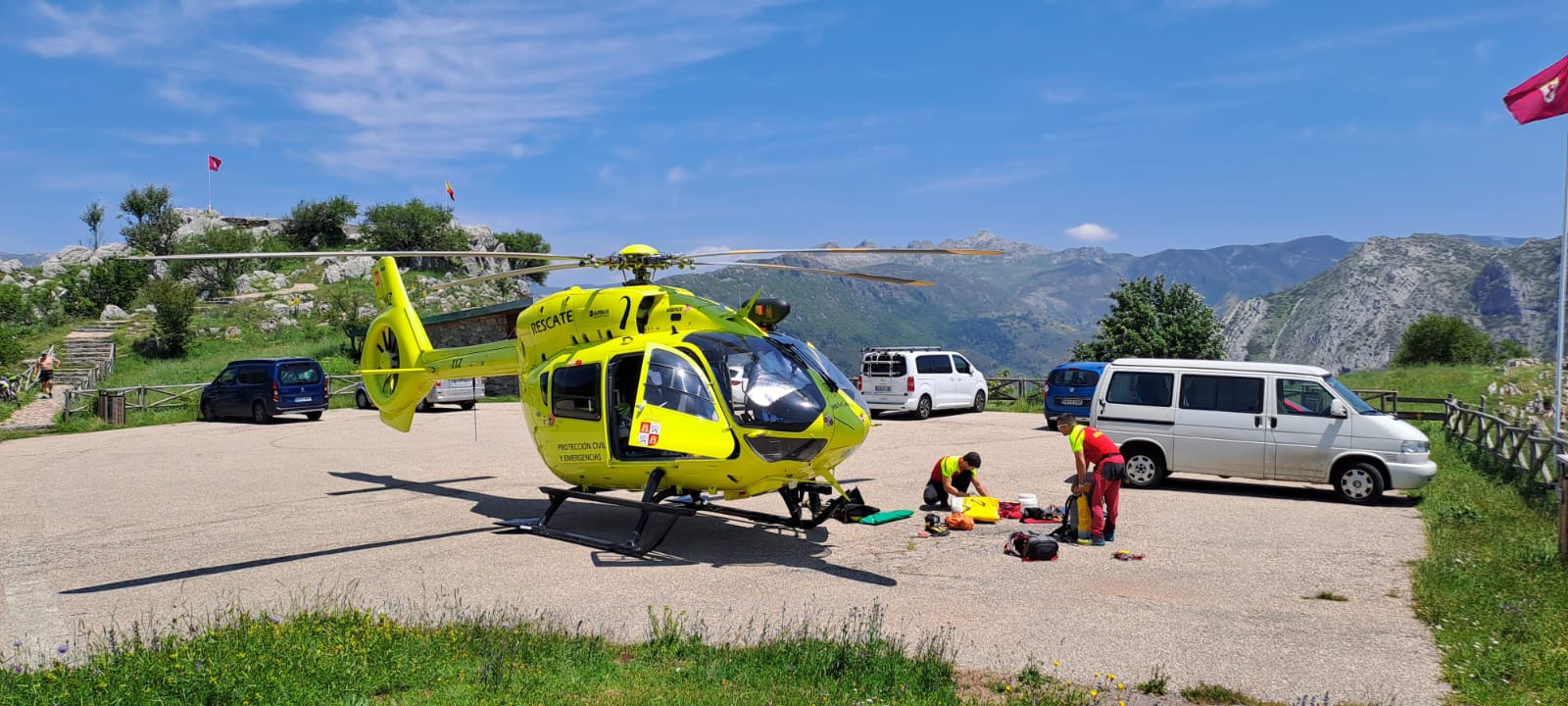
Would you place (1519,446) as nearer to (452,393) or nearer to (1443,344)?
(452,393)

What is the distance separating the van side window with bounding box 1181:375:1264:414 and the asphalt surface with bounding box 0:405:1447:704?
1236 millimetres

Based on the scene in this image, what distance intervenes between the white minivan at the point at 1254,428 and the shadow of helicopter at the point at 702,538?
5.74 metres

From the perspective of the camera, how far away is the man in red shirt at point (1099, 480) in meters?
9.68

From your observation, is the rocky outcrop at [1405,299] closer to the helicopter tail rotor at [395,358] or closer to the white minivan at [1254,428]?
the white minivan at [1254,428]

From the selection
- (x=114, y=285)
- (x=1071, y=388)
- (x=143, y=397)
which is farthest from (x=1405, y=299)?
(x=143, y=397)

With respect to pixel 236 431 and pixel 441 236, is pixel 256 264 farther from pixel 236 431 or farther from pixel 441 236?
pixel 236 431

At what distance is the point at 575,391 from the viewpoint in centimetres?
994

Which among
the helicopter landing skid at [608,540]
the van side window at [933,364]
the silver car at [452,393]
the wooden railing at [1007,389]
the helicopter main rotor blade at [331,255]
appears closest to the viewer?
the helicopter main rotor blade at [331,255]

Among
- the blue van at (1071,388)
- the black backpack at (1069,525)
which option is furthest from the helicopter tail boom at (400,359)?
the blue van at (1071,388)

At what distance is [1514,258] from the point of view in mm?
152375

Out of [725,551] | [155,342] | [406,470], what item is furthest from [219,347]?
[725,551]

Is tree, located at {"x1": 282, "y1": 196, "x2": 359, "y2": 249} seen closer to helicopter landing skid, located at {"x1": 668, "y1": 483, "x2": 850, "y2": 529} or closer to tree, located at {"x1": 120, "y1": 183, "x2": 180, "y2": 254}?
tree, located at {"x1": 120, "y1": 183, "x2": 180, "y2": 254}

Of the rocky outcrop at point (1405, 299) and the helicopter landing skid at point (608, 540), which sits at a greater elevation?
the rocky outcrop at point (1405, 299)

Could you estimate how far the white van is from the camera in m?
25.3
